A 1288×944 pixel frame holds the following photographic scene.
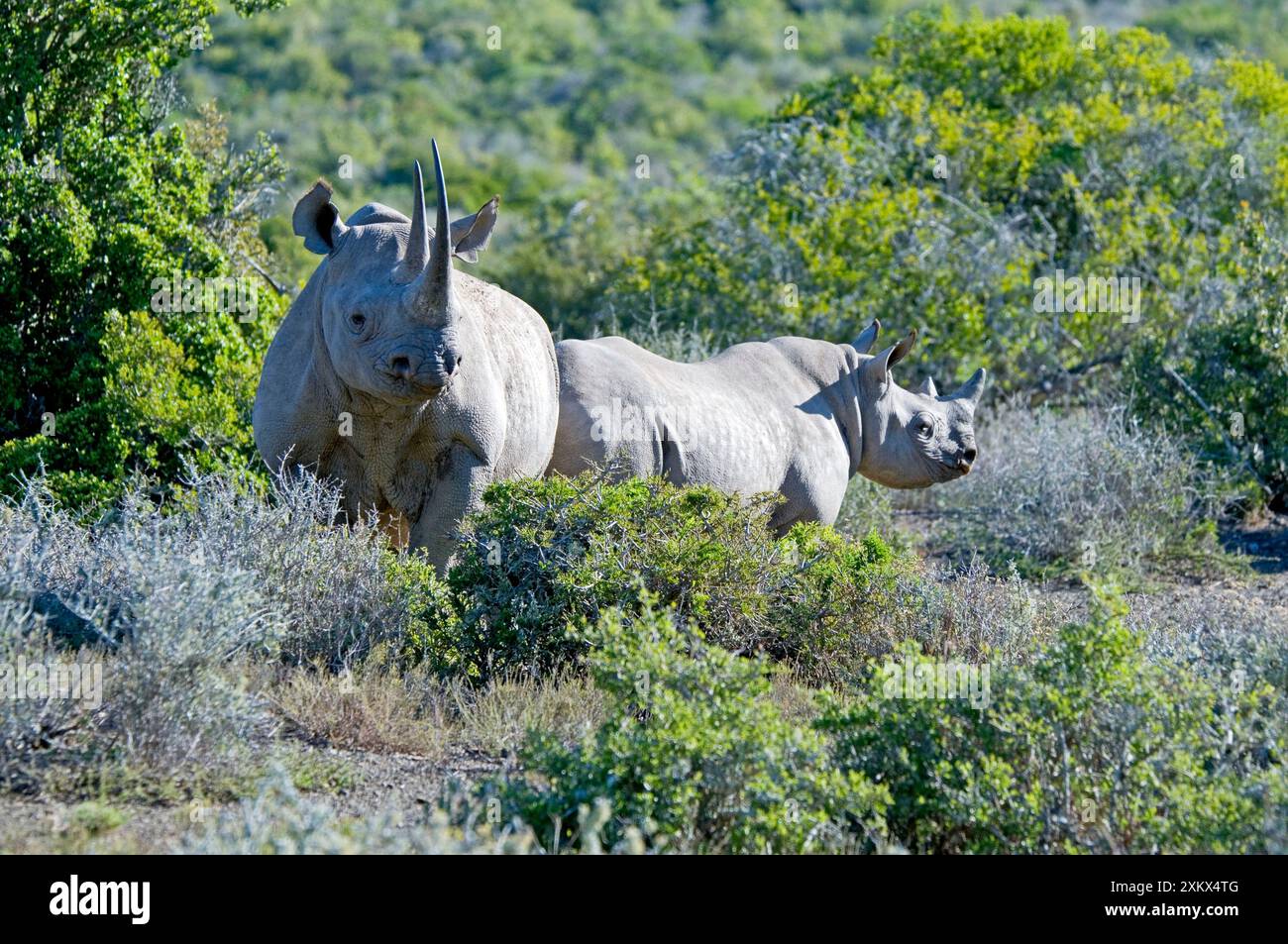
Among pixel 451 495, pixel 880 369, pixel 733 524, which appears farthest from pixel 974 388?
pixel 451 495

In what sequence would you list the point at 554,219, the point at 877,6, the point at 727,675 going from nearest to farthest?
the point at 727,675 → the point at 554,219 → the point at 877,6

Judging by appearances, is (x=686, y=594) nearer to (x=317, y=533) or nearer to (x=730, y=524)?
(x=730, y=524)

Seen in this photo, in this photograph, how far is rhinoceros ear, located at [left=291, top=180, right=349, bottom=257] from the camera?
752 centimetres

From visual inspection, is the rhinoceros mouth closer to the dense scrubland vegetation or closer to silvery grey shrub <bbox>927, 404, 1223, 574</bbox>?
the dense scrubland vegetation

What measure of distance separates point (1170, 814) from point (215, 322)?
7.07 metres

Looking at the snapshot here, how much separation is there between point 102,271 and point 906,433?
5005 mm

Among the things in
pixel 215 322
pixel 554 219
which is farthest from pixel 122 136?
pixel 554 219

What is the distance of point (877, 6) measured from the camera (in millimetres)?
48312

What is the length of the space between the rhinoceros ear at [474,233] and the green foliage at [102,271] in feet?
8.57

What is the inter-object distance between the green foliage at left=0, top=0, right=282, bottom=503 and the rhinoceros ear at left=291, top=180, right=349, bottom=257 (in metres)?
2.66

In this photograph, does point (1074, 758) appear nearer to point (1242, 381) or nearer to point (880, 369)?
point (880, 369)

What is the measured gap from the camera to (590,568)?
737 centimetres

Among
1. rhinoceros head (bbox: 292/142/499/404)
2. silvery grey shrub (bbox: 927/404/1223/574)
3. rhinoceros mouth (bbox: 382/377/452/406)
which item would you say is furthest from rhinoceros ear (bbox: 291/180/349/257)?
silvery grey shrub (bbox: 927/404/1223/574)

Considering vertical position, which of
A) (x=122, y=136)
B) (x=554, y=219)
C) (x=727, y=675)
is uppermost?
(x=122, y=136)
